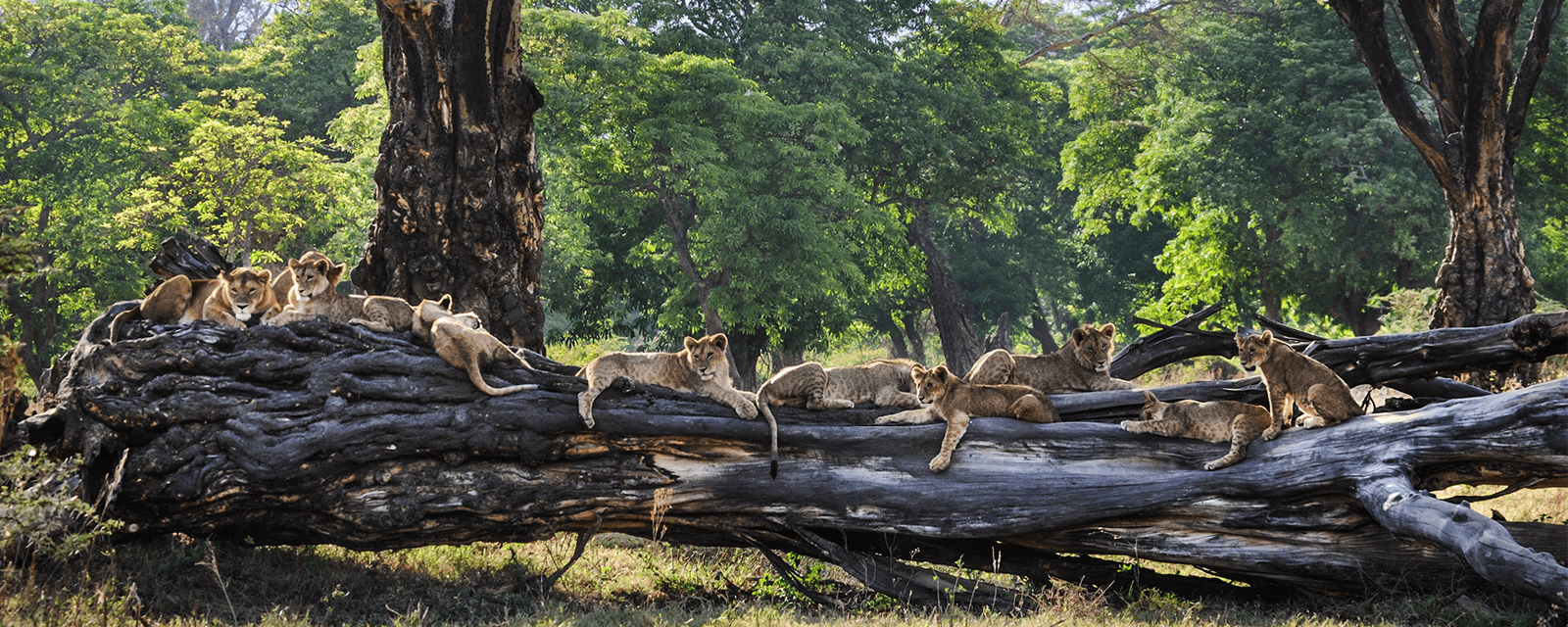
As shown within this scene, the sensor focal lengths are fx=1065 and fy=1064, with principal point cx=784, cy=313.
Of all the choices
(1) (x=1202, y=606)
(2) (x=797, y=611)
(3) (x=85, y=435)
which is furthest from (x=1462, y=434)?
(3) (x=85, y=435)

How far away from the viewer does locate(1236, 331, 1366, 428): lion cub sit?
830 cm

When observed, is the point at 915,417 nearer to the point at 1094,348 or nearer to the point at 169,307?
the point at 1094,348

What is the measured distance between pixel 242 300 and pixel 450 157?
282cm

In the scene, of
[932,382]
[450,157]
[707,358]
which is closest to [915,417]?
[932,382]

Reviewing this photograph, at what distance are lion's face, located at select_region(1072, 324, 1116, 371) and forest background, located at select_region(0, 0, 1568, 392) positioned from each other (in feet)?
30.4

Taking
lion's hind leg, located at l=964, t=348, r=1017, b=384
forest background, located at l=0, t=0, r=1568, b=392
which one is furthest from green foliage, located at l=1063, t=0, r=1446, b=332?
lion's hind leg, located at l=964, t=348, r=1017, b=384

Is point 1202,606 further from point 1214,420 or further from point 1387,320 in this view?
point 1387,320

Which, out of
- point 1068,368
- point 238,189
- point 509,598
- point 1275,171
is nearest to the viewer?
point 509,598

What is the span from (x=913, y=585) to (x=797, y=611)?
0.98 m

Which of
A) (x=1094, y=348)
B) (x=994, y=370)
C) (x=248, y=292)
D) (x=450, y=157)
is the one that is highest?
(x=450, y=157)

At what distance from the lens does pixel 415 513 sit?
26.8 ft

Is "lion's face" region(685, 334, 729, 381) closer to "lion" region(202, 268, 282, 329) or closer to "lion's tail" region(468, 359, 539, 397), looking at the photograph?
"lion's tail" region(468, 359, 539, 397)

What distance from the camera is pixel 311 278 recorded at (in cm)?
931

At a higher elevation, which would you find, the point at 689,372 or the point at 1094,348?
the point at 1094,348
